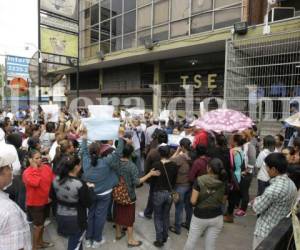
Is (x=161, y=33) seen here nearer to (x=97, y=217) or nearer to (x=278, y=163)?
(x=97, y=217)

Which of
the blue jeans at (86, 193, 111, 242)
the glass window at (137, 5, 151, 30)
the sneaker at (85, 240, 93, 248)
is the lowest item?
the sneaker at (85, 240, 93, 248)

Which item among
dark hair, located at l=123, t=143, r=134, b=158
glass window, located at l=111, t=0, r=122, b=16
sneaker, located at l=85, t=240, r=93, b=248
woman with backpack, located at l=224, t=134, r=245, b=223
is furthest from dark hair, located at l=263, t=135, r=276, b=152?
glass window, located at l=111, t=0, r=122, b=16

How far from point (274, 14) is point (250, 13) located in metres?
1.46

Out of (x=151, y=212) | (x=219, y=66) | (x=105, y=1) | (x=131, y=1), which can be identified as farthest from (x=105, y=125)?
(x=105, y=1)

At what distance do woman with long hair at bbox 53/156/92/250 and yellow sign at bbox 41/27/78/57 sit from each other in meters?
12.9

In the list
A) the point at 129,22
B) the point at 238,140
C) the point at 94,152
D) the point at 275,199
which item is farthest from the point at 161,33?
the point at 275,199

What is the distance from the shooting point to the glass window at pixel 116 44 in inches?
645

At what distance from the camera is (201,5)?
1223cm

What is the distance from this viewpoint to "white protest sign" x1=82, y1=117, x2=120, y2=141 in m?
3.93

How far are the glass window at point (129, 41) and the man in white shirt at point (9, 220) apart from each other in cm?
1439

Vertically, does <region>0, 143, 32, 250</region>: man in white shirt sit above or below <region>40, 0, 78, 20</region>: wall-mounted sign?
below

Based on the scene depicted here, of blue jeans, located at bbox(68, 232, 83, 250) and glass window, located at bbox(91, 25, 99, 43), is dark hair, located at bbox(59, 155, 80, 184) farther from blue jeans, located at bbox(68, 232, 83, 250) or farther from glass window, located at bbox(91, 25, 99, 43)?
glass window, located at bbox(91, 25, 99, 43)

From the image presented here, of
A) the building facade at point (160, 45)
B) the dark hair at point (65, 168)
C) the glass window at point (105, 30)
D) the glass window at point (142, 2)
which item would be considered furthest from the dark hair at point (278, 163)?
the glass window at point (105, 30)

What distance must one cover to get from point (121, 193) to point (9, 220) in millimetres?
2596
